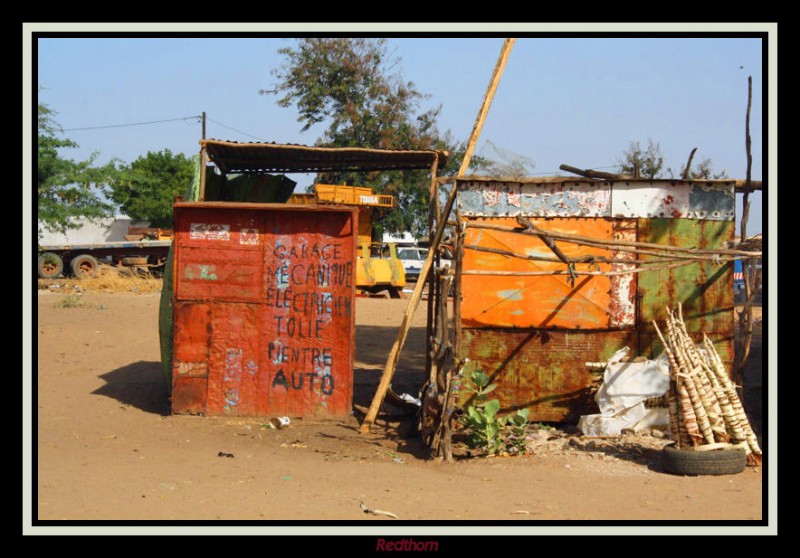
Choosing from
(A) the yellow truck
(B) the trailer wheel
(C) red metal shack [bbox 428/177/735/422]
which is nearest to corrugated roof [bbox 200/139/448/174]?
(C) red metal shack [bbox 428/177/735/422]

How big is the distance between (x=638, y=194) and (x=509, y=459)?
10.6 ft

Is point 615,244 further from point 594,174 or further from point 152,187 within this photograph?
point 152,187

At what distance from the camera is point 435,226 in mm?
9219

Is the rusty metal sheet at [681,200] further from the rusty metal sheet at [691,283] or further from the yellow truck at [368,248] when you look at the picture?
the yellow truck at [368,248]

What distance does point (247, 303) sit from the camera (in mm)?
9039

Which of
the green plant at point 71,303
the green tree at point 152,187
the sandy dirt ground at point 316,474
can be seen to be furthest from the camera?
the green tree at point 152,187

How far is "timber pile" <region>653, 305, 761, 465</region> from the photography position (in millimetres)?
6801

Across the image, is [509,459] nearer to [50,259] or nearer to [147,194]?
[50,259]

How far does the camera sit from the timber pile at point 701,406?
6801 mm

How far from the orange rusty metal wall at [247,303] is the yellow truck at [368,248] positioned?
13.6 m

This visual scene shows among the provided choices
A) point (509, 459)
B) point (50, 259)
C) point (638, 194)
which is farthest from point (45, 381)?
point (50, 259)

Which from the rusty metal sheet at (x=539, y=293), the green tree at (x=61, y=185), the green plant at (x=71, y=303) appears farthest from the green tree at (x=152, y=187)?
the rusty metal sheet at (x=539, y=293)

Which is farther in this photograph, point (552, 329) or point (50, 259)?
point (50, 259)

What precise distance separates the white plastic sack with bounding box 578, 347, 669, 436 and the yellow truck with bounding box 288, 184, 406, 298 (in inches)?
595
